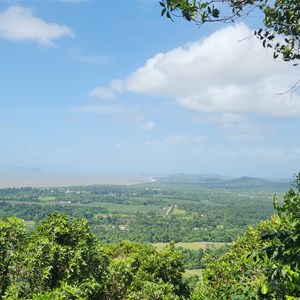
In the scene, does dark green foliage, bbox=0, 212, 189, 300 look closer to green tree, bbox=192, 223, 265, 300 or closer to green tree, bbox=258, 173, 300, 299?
green tree, bbox=192, 223, 265, 300

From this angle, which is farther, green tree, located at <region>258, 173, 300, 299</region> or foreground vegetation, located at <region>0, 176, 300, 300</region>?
foreground vegetation, located at <region>0, 176, 300, 300</region>

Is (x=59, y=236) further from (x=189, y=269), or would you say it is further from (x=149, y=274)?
(x=189, y=269)

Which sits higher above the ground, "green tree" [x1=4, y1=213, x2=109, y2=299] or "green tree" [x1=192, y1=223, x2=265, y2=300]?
"green tree" [x1=4, y1=213, x2=109, y2=299]

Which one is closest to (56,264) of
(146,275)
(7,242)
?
(7,242)

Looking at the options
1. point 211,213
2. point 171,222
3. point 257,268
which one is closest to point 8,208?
point 171,222

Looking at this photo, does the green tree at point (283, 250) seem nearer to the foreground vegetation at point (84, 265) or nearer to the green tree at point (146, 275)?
the foreground vegetation at point (84, 265)

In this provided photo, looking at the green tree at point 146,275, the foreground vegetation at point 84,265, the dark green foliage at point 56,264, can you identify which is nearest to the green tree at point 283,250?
the foreground vegetation at point 84,265

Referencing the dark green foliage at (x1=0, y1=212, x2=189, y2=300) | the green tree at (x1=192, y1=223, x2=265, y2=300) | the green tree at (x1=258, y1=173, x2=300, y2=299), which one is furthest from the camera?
the green tree at (x1=192, y1=223, x2=265, y2=300)

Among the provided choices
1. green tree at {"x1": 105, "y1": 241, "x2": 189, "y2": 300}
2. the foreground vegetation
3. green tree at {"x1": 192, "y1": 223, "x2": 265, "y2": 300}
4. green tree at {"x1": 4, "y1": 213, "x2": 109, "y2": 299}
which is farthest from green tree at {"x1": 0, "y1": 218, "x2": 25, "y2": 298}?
green tree at {"x1": 192, "y1": 223, "x2": 265, "y2": 300}

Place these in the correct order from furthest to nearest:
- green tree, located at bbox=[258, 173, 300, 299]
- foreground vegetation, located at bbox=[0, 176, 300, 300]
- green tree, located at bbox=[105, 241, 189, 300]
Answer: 1. green tree, located at bbox=[105, 241, 189, 300]
2. foreground vegetation, located at bbox=[0, 176, 300, 300]
3. green tree, located at bbox=[258, 173, 300, 299]

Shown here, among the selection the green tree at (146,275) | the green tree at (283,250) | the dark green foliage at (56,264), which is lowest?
the green tree at (146,275)

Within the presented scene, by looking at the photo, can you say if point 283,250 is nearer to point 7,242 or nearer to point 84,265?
point 84,265

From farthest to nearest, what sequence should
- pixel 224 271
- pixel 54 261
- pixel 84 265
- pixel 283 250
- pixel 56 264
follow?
pixel 224 271, pixel 84 265, pixel 56 264, pixel 54 261, pixel 283 250

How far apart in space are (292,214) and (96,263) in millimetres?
7972
